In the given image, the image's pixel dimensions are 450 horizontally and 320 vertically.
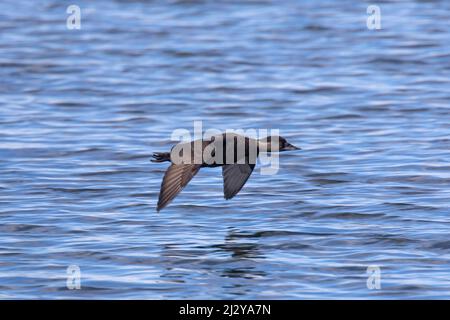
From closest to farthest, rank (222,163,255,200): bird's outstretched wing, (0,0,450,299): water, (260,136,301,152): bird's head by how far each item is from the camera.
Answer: (0,0,450,299): water < (222,163,255,200): bird's outstretched wing < (260,136,301,152): bird's head

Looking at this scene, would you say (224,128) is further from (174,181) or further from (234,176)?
(174,181)

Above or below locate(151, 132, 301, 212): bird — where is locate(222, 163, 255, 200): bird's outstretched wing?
below

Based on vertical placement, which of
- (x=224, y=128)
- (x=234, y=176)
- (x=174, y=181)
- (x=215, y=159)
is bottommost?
(x=224, y=128)

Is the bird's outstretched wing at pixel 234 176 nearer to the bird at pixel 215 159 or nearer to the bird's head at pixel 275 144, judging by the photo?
the bird at pixel 215 159

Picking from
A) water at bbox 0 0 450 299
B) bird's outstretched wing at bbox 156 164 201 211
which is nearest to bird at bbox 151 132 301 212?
bird's outstretched wing at bbox 156 164 201 211

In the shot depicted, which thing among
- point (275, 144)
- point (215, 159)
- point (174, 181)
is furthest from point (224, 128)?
point (174, 181)

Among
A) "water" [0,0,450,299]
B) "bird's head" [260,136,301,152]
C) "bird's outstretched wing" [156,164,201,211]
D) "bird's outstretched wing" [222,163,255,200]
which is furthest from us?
"bird's head" [260,136,301,152]

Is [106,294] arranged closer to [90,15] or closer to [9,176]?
[9,176]

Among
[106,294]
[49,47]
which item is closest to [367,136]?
[106,294]

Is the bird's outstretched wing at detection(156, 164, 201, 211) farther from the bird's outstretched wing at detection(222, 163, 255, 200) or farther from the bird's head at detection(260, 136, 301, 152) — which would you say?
the bird's head at detection(260, 136, 301, 152)

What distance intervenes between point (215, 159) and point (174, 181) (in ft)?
1.83

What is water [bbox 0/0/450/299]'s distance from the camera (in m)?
9.62

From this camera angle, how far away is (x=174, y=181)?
1013 centimetres

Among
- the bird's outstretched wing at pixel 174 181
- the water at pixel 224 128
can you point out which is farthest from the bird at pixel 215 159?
the water at pixel 224 128
